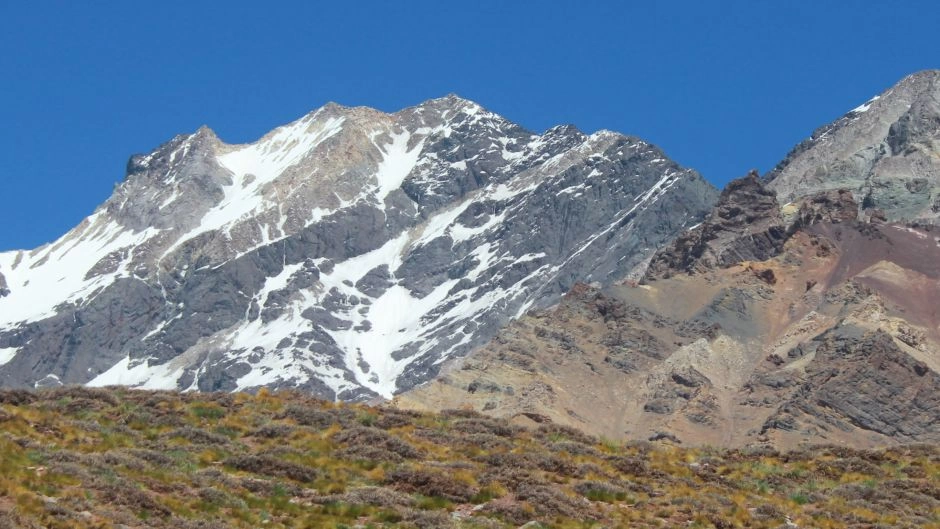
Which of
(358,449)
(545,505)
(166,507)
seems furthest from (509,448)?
(166,507)

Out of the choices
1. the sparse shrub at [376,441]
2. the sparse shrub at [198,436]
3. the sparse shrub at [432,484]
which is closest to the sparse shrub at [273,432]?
the sparse shrub at [376,441]

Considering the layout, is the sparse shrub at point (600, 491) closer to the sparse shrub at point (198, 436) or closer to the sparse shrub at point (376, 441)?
the sparse shrub at point (376, 441)

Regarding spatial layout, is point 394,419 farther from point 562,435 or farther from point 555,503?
point 555,503

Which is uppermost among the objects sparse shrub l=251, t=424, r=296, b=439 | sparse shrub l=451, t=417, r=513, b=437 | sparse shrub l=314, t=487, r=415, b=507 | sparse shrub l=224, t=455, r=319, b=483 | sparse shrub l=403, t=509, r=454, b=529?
sparse shrub l=451, t=417, r=513, b=437

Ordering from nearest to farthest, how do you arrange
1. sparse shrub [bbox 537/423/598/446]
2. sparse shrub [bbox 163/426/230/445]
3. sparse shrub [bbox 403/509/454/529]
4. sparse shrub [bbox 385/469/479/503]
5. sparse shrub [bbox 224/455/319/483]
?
sparse shrub [bbox 403/509/454/529] < sparse shrub [bbox 385/469/479/503] < sparse shrub [bbox 224/455/319/483] < sparse shrub [bbox 163/426/230/445] < sparse shrub [bbox 537/423/598/446]

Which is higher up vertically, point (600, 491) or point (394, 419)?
point (394, 419)

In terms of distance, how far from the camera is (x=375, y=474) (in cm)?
4250

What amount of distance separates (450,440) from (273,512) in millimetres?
11252

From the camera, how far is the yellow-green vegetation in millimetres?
37125

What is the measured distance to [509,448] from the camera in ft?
157

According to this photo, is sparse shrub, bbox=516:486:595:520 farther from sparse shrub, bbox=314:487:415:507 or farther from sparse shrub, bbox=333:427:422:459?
sparse shrub, bbox=333:427:422:459

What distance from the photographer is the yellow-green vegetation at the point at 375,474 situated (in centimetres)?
3712

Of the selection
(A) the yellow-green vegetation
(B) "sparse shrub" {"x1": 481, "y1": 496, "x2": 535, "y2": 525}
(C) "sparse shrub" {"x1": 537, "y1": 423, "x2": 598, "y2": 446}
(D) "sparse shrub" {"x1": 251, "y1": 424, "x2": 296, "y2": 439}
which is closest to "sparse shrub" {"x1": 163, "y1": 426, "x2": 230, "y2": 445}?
(A) the yellow-green vegetation

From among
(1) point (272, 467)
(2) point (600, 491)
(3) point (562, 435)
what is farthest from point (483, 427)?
(1) point (272, 467)
